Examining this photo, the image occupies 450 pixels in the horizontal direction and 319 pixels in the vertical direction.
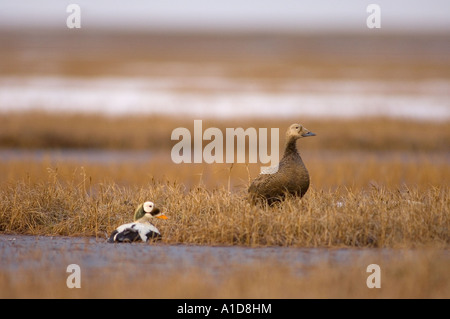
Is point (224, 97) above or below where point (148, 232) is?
above

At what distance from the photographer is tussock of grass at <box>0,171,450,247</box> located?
8164 mm

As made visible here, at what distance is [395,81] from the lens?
42156mm

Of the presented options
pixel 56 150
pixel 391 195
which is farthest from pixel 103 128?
pixel 391 195

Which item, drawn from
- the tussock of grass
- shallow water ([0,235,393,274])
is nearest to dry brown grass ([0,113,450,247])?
the tussock of grass

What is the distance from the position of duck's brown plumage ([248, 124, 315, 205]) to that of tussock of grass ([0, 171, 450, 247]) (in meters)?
0.15

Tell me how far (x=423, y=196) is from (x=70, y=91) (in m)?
26.4

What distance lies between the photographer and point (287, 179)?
8.69m

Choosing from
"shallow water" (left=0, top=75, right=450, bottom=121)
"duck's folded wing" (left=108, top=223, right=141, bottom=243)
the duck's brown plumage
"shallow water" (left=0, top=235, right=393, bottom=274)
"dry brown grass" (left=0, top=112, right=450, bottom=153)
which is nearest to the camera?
"shallow water" (left=0, top=235, right=393, bottom=274)

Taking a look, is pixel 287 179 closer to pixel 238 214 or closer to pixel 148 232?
pixel 238 214

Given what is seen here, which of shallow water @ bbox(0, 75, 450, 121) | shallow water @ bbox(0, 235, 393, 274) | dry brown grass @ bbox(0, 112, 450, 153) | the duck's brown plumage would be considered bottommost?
shallow water @ bbox(0, 235, 393, 274)

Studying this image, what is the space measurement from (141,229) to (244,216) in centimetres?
116

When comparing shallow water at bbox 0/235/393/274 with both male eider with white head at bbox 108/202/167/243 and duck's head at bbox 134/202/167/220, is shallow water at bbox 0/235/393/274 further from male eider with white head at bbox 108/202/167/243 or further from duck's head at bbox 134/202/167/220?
duck's head at bbox 134/202/167/220

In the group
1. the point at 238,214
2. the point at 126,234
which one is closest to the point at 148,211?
the point at 126,234
